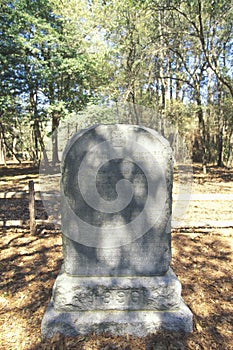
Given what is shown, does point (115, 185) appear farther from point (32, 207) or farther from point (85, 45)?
point (85, 45)

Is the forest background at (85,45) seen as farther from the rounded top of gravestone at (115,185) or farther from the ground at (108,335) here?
the rounded top of gravestone at (115,185)

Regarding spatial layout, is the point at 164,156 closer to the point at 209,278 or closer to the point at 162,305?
the point at 162,305

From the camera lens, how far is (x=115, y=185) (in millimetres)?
2490

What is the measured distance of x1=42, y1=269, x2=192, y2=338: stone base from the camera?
2.47 metres

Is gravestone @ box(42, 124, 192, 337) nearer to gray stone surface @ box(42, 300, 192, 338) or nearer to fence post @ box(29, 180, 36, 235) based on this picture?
gray stone surface @ box(42, 300, 192, 338)

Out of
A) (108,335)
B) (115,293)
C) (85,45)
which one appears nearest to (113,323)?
(108,335)

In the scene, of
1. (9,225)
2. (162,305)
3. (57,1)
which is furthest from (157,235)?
(57,1)

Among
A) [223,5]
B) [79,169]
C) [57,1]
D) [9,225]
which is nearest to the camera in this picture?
[79,169]

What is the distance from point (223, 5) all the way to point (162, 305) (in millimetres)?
10667

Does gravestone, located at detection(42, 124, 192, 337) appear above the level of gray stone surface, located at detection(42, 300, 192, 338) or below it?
above

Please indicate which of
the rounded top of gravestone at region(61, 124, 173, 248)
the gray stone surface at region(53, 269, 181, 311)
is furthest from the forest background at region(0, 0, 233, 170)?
the gray stone surface at region(53, 269, 181, 311)

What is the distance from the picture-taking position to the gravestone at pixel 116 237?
245 cm

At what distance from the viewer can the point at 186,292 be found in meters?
3.20

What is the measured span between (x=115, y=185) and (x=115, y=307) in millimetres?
1327
